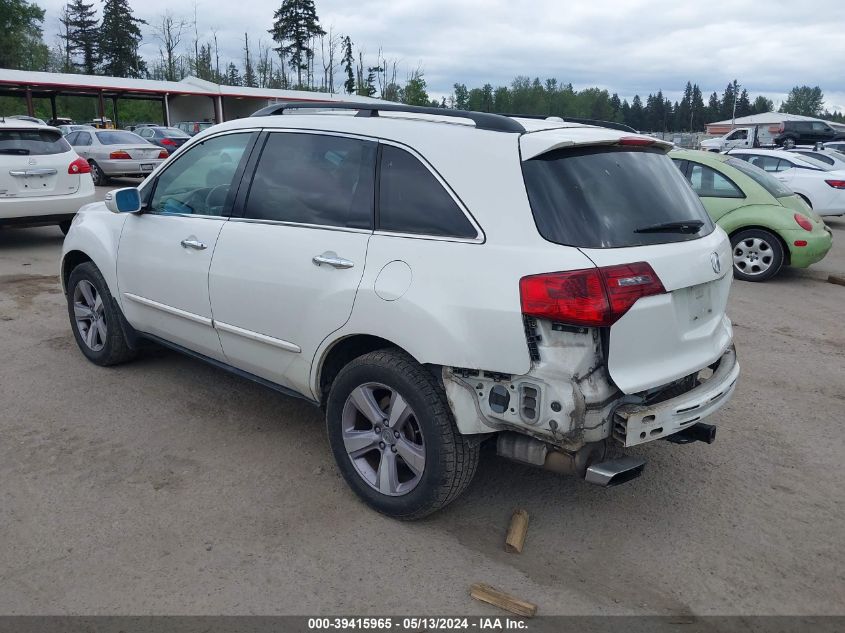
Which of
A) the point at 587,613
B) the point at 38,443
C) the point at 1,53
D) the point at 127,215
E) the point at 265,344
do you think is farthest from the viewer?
the point at 1,53

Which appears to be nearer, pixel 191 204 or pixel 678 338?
pixel 678 338

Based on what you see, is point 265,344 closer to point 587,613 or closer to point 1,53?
point 587,613

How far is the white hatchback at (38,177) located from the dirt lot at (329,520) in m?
5.47

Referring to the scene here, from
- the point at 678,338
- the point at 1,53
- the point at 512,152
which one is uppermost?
the point at 1,53

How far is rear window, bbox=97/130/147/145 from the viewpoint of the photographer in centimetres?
1925

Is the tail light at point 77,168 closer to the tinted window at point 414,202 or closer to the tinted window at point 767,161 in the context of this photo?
the tinted window at point 414,202

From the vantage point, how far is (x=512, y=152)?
10.1 ft

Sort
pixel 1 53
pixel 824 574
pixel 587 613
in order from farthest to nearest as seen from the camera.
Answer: pixel 1 53, pixel 824 574, pixel 587 613

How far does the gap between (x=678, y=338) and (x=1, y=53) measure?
75043 mm

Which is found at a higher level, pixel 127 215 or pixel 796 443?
pixel 127 215

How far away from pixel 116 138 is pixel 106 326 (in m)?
16.3

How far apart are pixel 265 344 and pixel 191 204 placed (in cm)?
118

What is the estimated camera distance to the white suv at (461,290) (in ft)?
9.39

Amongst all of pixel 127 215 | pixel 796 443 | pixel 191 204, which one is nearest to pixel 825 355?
pixel 796 443
